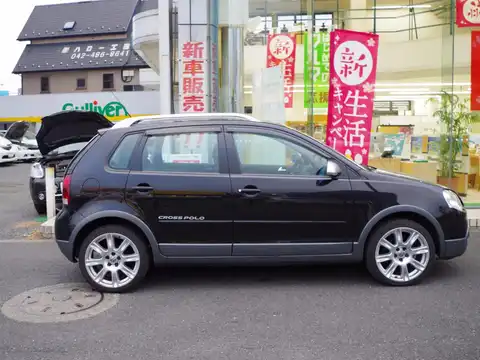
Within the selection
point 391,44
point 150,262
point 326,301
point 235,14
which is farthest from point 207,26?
point 391,44

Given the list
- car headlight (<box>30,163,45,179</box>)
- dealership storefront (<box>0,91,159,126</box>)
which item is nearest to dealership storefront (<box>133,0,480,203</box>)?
car headlight (<box>30,163,45,179</box>)

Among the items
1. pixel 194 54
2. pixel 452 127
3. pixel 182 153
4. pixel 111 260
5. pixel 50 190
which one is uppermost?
pixel 194 54

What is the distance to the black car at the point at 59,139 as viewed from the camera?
891 cm

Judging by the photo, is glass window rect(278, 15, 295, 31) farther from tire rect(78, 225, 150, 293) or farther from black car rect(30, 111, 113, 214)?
tire rect(78, 225, 150, 293)

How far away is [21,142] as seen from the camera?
1013 inches

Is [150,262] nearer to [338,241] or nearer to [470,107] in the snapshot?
[338,241]

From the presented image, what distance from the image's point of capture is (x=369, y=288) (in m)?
5.09

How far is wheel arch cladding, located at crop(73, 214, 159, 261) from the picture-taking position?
4957 mm

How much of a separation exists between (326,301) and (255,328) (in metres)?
0.90

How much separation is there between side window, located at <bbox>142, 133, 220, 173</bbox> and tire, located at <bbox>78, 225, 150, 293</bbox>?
2.25 ft

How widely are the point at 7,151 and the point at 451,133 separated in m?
18.5

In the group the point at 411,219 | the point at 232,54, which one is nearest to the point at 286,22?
the point at 232,54

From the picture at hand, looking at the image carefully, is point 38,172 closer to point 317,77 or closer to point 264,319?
point 317,77

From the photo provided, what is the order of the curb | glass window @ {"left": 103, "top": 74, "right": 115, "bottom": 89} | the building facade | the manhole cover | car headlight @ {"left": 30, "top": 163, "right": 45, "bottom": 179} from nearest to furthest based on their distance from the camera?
the manhole cover < the curb < car headlight @ {"left": 30, "top": 163, "right": 45, "bottom": 179} < the building facade < glass window @ {"left": 103, "top": 74, "right": 115, "bottom": 89}
